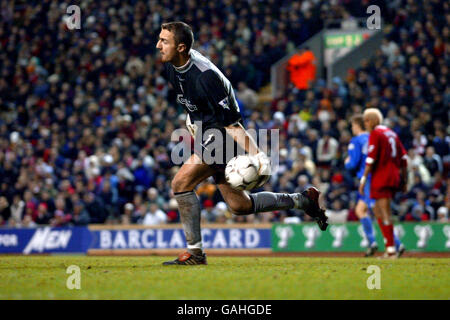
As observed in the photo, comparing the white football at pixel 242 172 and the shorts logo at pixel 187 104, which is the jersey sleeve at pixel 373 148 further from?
the shorts logo at pixel 187 104

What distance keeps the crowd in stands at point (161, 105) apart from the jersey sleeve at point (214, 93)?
322 inches

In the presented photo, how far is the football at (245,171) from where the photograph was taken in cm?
796

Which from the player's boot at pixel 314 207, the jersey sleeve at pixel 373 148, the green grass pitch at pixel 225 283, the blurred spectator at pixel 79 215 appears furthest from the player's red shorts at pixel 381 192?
the blurred spectator at pixel 79 215

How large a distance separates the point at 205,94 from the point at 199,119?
336 millimetres

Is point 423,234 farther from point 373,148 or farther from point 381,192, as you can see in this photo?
point 373,148

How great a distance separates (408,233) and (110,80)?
11030mm

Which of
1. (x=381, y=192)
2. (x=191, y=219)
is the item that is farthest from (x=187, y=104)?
(x=381, y=192)

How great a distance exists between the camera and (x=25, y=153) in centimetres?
2075

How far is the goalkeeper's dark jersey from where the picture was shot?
8164mm

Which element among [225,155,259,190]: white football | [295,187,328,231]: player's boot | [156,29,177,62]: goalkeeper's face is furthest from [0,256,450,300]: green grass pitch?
[156,29,177,62]: goalkeeper's face

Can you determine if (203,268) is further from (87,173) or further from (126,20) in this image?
(126,20)

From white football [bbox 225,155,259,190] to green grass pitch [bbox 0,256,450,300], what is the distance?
856 mm

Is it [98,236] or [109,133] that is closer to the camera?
[98,236]
